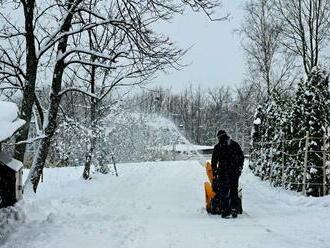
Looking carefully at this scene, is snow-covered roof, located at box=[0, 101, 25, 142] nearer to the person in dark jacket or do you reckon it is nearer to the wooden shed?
the wooden shed

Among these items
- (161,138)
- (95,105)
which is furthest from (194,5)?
(161,138)

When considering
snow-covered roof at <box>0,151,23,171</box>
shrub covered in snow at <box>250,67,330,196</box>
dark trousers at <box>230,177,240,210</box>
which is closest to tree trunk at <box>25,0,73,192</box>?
dark trousers at <box>230,177,240,210</box>

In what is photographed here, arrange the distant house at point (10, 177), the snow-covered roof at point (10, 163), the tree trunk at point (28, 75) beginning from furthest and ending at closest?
the tree trunk at point (28, 75) < the snow-covered roof at point (10, 163) < the distant house at point (10, 177)

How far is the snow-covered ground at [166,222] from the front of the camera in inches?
304

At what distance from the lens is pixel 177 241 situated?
25.5 feet

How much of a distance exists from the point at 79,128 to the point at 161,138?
41249mm

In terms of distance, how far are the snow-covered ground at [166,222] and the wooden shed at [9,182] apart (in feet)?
1.81

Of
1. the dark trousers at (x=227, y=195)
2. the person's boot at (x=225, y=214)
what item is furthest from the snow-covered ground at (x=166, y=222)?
the dark trousers at (x=227, y=195)

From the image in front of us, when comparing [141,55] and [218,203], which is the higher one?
[141,55]

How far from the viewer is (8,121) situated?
23.7 feet

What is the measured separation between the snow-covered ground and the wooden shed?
1.81 ft

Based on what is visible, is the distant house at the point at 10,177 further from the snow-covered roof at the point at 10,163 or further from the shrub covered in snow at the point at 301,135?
the shrub covered in snow at the point at 301,135

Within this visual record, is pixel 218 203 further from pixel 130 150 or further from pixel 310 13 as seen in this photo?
pixel 130 150

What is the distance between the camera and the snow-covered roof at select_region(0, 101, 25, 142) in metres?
6.87
